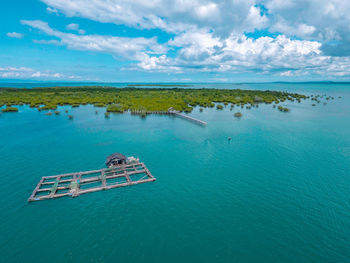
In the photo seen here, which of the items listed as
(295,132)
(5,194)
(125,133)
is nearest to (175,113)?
(125,133)

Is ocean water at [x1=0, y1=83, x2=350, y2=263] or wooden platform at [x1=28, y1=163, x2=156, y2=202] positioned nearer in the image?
ocean water at [x1=0, y1=83, x2=350, y2=263]

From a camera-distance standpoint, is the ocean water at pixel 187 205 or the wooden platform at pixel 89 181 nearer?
the ocean water at pixel 187 205

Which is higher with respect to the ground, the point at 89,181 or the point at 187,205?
the point at 89,181

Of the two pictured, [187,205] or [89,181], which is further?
[89,181]

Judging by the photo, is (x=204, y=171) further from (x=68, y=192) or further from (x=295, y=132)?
(x=295, y=132)
